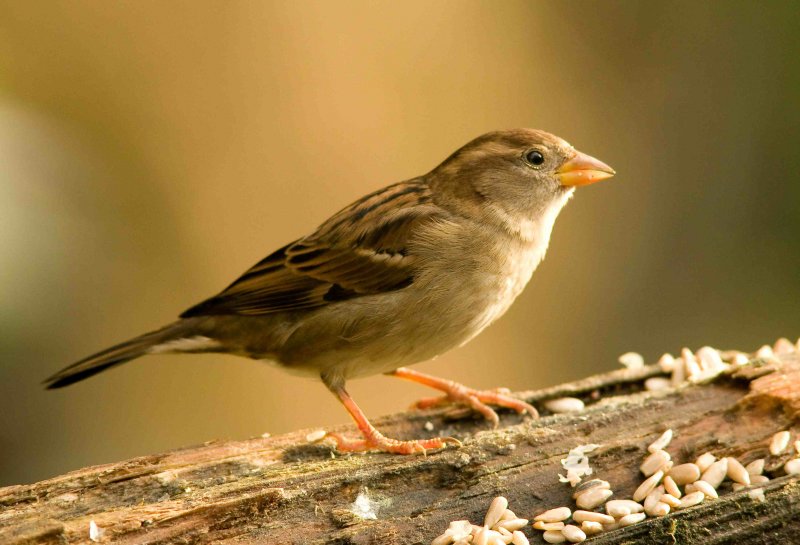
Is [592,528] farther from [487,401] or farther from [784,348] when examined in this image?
[784,348]

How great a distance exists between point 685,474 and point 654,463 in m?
0.11

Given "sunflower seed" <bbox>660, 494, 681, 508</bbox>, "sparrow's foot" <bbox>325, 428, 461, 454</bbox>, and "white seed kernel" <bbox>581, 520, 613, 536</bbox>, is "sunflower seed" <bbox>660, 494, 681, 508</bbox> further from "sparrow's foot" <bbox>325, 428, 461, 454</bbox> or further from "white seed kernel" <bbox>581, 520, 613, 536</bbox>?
"sparrow's foot" <bbox>325, 428, 461, 454</bbox>

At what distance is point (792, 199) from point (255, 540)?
6.43 meters

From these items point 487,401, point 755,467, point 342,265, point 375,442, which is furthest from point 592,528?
point 342,265

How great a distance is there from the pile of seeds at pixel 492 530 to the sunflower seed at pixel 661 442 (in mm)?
638

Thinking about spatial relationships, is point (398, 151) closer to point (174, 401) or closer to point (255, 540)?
point (174, 401)

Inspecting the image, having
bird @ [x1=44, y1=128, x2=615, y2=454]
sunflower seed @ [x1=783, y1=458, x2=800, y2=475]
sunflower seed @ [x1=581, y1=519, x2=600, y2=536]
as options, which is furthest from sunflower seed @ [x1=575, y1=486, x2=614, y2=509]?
bird @ [x1=44, y1=128, x2=615, y2=454]

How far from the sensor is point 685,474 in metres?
3.29

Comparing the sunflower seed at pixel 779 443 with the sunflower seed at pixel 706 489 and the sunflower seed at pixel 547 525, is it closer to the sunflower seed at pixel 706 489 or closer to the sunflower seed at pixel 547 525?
the sunflower seed at pixel 706 489

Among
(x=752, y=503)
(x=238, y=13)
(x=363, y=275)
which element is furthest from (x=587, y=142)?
(x=752, y=503)

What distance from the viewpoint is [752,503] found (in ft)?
10.1

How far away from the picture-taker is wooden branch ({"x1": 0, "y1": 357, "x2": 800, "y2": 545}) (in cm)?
298

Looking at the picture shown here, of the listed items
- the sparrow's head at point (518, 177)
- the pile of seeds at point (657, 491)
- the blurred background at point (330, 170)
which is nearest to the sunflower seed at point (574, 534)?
the pile of seeds at point (657, 491)

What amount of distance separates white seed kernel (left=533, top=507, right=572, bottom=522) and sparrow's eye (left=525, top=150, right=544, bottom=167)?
5.39 ft
